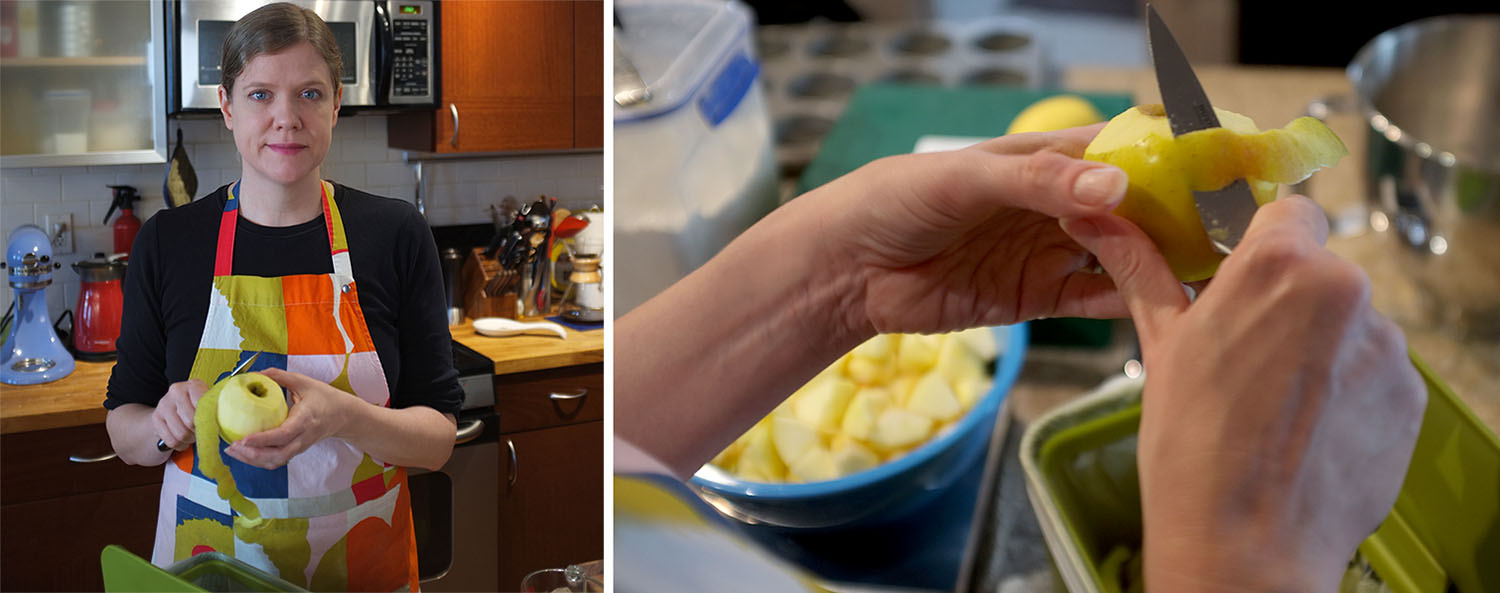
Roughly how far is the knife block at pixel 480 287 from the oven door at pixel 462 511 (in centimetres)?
5

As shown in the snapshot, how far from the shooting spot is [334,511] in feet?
1.60

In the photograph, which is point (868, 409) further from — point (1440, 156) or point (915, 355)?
point (1440, 156)

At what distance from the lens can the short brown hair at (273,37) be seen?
0.46 m

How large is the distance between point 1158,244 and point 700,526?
232 millimetres

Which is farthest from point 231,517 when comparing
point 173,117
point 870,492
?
point 870,492

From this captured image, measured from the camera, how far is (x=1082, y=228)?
0.39 m

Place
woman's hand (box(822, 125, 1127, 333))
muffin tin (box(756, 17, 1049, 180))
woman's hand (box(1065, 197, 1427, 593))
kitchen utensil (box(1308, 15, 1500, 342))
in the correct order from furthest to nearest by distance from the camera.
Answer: muffin tin (box(756, 17, 1049, 180)) < kitchen utensil (box(1308, 15, 1500, 342)) < woman's hand (box(822, 125, 1127, 333)) < woman's hand (box(1065, 197, 1427, 593))

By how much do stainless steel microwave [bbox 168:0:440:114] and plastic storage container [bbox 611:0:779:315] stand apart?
0.26 metres

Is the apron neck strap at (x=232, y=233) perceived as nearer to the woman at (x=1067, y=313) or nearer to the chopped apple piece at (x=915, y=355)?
the woman at (x=1067, y=313)

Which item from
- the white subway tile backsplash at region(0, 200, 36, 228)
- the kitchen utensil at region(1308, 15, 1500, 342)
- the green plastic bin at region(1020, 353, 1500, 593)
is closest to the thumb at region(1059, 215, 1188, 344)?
the green plastic bin at region(1020, 353, 1500, 593)

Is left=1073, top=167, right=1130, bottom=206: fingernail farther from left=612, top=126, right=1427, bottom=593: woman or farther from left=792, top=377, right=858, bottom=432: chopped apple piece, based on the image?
left=792, top=377, right=858, bottom=432: chopped apple piece

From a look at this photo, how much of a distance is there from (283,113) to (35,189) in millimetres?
108

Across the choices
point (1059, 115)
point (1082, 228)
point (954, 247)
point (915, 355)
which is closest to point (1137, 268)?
point (1082, 228)

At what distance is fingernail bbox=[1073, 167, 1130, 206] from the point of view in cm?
35
